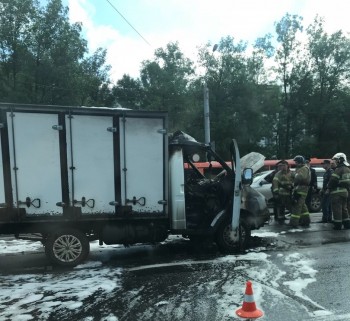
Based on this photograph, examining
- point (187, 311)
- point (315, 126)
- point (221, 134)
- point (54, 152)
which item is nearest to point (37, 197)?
point (54, 152)

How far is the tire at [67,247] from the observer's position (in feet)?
21.0

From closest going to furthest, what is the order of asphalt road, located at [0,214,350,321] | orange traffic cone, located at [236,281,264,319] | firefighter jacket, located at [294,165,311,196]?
orange traffic cone, located at [236,281,264,319]
asphalt road, located at [0,214,350,321]
firefighter jacket, located at [294,165,311,196]

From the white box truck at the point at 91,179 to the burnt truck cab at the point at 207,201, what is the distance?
2 cm

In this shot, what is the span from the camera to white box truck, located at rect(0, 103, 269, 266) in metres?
6.13

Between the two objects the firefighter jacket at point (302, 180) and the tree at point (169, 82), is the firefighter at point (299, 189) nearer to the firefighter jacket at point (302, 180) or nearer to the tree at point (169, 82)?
the firefighter jacket at point (302, 180)

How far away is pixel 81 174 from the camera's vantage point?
638 centimetres

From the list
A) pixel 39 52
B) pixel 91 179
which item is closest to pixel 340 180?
pixel 91 179

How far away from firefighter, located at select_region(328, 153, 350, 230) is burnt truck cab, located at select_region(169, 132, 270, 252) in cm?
294

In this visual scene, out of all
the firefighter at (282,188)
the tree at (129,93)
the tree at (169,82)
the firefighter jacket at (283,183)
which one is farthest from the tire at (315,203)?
the tree at (129,93)

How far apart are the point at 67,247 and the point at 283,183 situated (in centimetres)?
628

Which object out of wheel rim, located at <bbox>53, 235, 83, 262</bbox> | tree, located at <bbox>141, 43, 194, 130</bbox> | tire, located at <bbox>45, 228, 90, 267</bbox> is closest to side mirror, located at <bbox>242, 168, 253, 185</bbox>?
tire, located at <bbox>45, 228, 90, 267</bbox>

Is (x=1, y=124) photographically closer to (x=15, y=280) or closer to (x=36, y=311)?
(x=15, y=280)

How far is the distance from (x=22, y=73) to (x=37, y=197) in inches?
879

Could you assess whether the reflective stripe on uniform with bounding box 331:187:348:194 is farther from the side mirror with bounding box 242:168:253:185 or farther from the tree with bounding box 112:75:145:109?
the tree with bounding box 112:75:145:109
